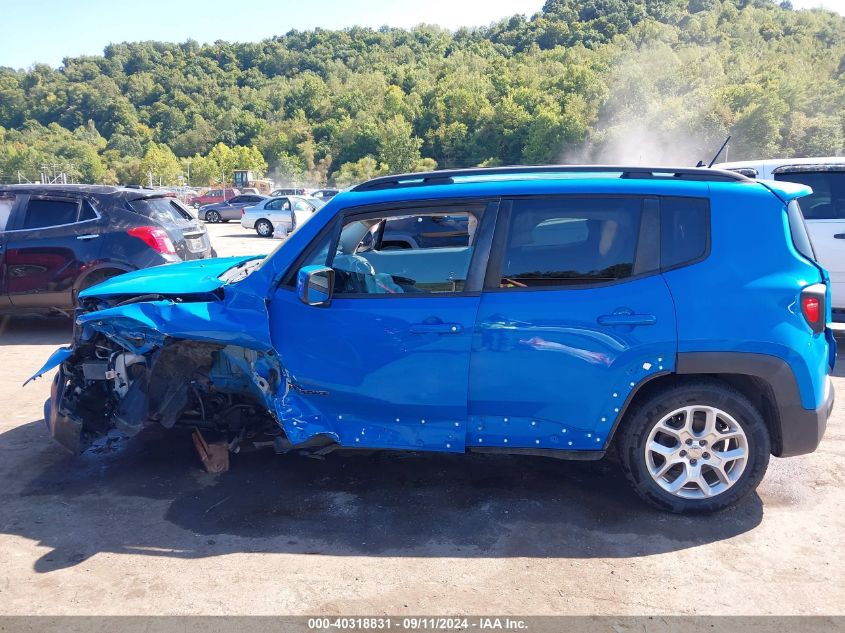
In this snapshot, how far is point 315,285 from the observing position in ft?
12.0

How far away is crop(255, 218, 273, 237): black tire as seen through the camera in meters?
25.7

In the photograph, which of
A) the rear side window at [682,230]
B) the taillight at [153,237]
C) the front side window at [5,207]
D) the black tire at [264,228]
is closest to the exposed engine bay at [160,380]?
the rear side window at [682,230]

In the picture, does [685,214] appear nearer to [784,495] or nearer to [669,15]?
[784,495]

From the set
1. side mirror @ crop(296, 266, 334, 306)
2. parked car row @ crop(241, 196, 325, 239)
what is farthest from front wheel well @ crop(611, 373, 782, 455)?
parked car row @ crop(241, 196, 325, 239)

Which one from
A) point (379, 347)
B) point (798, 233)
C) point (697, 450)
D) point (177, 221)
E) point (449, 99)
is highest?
point (449, 99)

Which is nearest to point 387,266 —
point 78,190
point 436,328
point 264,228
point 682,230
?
point 436,328

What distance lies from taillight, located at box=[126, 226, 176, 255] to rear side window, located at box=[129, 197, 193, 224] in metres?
0.19

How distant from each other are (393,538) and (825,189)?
6.22 m

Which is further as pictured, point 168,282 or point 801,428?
point 168,282

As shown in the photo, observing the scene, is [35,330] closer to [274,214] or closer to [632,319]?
[632,319]

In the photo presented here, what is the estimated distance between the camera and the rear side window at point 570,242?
3559 mm

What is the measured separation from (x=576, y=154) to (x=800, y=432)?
362 ft

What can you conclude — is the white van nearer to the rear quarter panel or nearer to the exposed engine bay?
the rear quarter panel

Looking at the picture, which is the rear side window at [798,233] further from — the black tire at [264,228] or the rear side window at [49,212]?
the black tire at [264,228]
